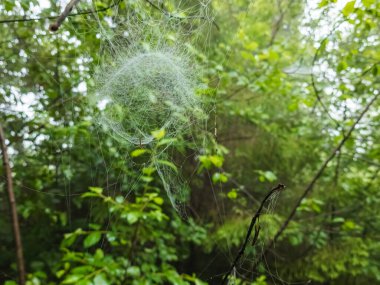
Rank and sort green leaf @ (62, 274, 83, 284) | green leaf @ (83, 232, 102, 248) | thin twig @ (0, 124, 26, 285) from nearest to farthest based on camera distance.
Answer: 1. thin twig @ (0, 124, 26, 285)
2. green leaf @ (62, 274, 83, 284)
3. green leaf @ (83, 232, 102, 248)

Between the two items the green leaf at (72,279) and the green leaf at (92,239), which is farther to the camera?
the green leaf at (92,239)

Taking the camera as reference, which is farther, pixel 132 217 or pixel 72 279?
pixel 132 217

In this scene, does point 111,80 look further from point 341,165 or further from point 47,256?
point 341,165

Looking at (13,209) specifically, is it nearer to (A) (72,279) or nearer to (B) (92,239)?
(A) (72,279)

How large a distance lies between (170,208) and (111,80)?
2.12m

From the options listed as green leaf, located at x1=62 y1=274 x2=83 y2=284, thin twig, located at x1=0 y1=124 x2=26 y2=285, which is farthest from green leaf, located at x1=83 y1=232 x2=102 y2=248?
thin twig, located at x1=0 y1=124 x2=26 y2=285

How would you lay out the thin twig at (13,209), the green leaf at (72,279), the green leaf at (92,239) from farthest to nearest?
Answer: the green leaf at (92,239)
the green leaf at (72,279)
the thin twig at (13,209)

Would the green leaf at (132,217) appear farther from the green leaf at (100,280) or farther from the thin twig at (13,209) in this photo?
the thin twig at (13,209)

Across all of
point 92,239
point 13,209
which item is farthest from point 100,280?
point 13,209

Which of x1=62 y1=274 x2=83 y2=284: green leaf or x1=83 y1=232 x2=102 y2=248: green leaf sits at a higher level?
x1=83 y1=232 x2=102 y2=248: green leaf

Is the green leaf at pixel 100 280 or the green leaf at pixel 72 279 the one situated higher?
the green leaf at pixel 72 279

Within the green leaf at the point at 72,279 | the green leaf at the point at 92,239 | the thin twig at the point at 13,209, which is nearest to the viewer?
the thin twig at the point at 13,209

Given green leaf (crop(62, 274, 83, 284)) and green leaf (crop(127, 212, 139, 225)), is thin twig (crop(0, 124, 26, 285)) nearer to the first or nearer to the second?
green leaf (crop(62, 274, 83, 284))

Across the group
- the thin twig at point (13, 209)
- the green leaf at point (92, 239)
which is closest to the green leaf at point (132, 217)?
the green leaf at point (92, 239)
